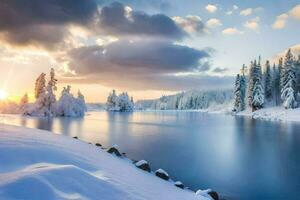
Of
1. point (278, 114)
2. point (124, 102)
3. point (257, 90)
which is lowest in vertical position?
point (278, 114)

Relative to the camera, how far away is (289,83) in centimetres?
8669

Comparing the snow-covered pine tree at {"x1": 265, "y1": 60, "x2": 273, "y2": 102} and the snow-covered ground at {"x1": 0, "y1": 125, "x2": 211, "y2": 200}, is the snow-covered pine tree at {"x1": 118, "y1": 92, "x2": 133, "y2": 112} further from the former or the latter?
the snow-covered ground at {"x1": 0, "y1": 125, "x2": 211, "y2": 200}

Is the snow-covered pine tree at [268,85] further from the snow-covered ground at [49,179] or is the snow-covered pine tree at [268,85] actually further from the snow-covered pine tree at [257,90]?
the snow-covered ground at [49,179]

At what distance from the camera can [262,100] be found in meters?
99.4

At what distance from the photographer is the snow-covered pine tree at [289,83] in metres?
84.6

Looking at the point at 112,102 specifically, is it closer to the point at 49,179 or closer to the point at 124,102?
the point at 124,102

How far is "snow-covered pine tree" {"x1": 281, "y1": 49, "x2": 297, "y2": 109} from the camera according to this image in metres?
84.6

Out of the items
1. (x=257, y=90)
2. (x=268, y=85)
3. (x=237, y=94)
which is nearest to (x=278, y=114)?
(x=257, y=90)

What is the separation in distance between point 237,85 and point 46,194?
371 ft

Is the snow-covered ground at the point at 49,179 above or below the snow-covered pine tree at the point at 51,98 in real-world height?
below

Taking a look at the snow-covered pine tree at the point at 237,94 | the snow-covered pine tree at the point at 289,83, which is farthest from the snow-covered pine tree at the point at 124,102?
the snow-covered pine tree at the point at 289,83

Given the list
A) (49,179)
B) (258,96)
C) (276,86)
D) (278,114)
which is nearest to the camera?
(49,179)

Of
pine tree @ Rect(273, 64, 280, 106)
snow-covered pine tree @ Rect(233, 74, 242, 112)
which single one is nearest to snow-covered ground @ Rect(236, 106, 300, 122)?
pine tree @ Rect(273, 64, 280, 106)

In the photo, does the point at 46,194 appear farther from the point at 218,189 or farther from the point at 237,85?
the point at 237,85
